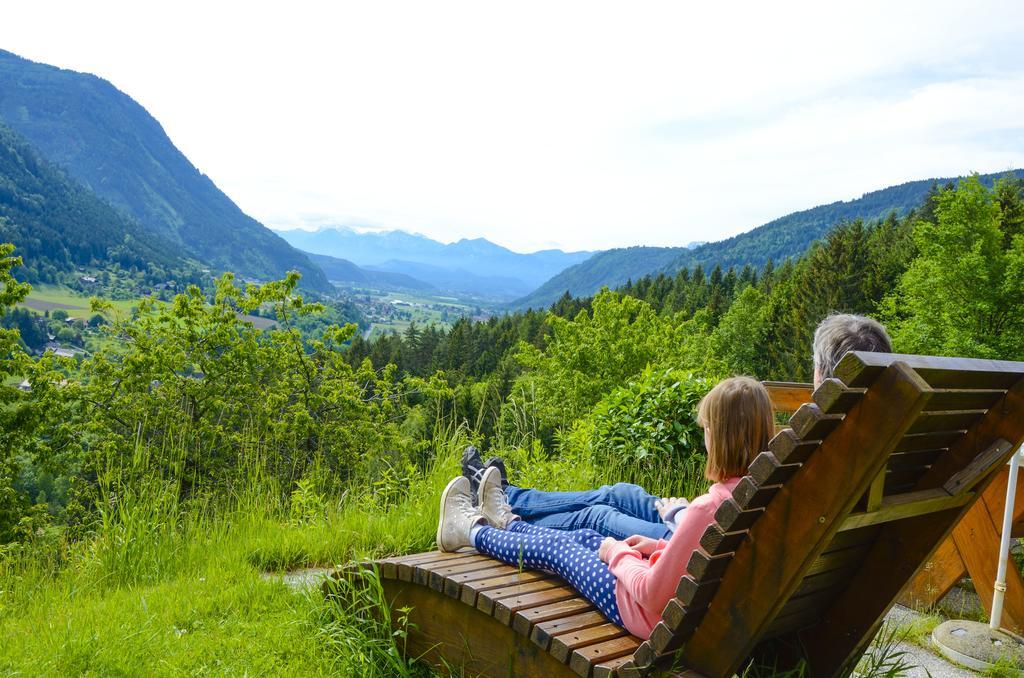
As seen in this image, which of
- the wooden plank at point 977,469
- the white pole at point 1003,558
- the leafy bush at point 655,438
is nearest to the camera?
the wooden plank at point 977,469

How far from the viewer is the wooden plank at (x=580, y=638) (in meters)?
2.17

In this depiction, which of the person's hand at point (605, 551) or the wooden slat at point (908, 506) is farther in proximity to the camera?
the person's hand at point (605, 551)

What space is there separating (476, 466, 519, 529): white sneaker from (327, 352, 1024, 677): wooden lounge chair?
0.84 m

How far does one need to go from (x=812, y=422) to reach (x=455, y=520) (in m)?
2.00

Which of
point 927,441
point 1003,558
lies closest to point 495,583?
point 927,441

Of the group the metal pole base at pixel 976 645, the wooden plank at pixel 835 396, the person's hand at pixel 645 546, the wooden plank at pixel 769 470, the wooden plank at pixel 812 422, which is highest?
the wooden plank at pixel 835 396

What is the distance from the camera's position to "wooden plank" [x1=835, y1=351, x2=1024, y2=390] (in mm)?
1573

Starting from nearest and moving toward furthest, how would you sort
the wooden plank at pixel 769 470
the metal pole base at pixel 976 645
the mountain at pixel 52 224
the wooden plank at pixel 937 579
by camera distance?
the wooden plank at pixel 769 470 < the metal pole base at pixel 976 645 < the wooden plank at pixel 937 579 < the mountain at pixel 52 224

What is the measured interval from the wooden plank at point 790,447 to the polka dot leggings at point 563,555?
0.95 meters

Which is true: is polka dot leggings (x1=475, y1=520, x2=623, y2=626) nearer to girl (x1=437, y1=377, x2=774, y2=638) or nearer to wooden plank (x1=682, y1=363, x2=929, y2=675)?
girl (x1=437, y1=377, x2=774, y2=638)

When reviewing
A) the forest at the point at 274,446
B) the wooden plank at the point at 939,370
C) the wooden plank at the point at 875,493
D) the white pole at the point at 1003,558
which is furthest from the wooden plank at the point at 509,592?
the white pole at the point at 1003,558

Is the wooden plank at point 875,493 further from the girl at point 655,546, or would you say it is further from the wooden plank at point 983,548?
the wooden plank at point 983,548

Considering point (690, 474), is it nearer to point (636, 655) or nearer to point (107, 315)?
point (636, 655)

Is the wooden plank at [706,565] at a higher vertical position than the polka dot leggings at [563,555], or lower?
higher
